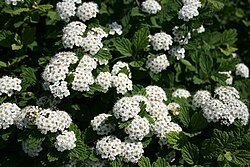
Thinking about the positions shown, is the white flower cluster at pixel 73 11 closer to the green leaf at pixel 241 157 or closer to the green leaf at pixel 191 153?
the green leaf at pixel 191 153

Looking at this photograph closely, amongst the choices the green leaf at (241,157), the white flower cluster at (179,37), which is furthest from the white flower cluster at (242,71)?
the green leaf at (241,157)

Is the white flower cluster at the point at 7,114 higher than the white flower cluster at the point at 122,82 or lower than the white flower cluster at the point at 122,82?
lower

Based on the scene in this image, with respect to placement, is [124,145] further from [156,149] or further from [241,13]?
[241,13]

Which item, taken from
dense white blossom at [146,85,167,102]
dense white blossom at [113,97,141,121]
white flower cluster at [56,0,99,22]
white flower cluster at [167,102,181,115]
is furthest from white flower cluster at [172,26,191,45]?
dense white blossom at [113,97,141,121]

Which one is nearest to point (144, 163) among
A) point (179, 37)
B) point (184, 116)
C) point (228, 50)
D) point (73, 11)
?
point (184, 116)

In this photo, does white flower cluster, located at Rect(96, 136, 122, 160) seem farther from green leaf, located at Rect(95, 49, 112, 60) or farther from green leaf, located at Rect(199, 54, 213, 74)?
green leaf, located at Rect(199, 54, 213, 74)

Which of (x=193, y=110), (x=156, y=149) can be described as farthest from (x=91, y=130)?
(x=193, y=110)
